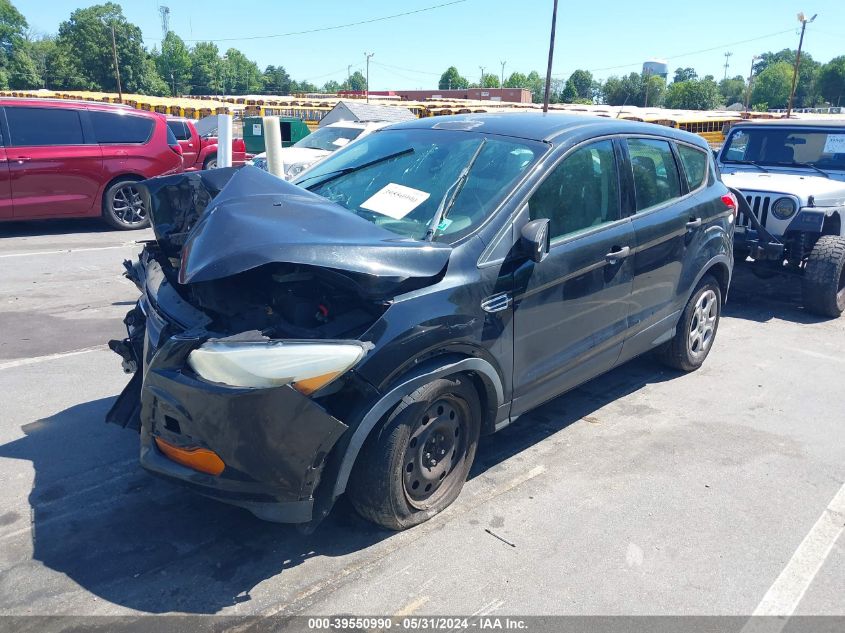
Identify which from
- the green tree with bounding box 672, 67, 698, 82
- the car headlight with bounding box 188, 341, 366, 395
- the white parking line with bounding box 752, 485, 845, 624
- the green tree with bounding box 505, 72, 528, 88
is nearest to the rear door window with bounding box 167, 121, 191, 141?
the car headlight with bounding box 188, 341, 366, 395

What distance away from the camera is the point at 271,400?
2576 millimetres

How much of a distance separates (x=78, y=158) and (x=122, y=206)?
101 cm

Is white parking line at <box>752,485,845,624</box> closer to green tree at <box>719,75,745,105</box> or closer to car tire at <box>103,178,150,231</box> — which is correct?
car tire at <box>103,178,150,231</box>

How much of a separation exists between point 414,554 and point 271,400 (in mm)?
1067

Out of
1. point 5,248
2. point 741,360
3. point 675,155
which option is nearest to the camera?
point 675,155

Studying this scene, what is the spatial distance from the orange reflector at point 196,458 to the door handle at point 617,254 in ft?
8.01

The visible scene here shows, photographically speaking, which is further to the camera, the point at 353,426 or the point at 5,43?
the point at 5,43

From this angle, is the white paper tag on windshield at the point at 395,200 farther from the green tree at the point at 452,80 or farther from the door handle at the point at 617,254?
the green tree at the point at 452,80

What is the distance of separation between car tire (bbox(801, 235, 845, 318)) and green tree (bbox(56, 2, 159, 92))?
96.3 m

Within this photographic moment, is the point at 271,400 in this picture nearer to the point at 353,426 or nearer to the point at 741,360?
the point at 353,426

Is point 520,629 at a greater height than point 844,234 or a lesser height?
lesser

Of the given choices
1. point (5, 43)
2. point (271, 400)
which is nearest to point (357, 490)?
point (271, 400)

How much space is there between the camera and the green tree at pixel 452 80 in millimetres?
133625

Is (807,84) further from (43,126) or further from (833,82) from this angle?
(43,126)
